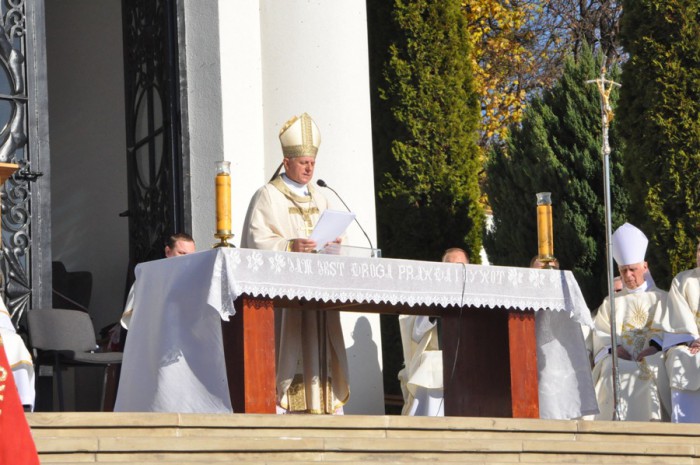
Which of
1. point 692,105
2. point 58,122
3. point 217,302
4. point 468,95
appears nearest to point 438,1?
point 468,95

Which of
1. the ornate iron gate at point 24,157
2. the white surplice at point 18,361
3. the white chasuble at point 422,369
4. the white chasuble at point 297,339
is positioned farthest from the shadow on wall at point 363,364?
the white surplice at point 18,361

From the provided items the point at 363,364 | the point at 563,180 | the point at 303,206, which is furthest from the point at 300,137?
the point at 563,180

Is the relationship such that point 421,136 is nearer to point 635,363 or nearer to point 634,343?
point 634,343

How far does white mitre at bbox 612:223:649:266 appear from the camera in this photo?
9.57 metres

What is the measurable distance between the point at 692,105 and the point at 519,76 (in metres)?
11.2

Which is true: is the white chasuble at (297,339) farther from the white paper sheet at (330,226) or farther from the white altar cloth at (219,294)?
the white altar cloth at (219,294)

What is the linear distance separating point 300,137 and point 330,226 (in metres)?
0.89

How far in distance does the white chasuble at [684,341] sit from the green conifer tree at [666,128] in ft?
6.77

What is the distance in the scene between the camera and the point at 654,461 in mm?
7301

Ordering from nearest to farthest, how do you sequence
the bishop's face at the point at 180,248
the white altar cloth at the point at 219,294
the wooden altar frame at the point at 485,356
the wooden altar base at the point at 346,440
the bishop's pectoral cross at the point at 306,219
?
the wooden altar base at the point at 346,440 < the white altar cloth at the point at 219,294 < the wooden altar frame at the point at 485,356 < the bishop's pectoral cross at the point at 306,219 < the bishop's face at the point at 180,248

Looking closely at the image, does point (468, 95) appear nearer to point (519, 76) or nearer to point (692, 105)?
point (692, 105)

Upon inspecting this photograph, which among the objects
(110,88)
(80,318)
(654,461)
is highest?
(110,88)

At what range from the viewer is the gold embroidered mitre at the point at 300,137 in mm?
7816

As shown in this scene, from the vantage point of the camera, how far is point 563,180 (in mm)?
14617
